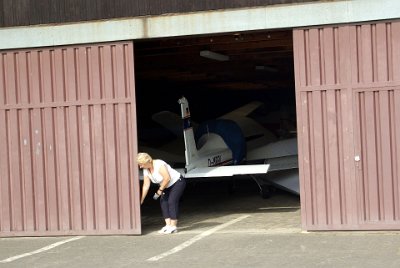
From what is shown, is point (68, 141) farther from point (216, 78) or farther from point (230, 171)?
point (216, 78)

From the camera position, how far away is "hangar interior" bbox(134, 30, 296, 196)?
493 inches

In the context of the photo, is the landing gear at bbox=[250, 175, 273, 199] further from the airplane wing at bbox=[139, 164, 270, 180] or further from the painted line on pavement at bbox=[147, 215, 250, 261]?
the painted line on pavement at bbox=[147, 215, 250, 261]

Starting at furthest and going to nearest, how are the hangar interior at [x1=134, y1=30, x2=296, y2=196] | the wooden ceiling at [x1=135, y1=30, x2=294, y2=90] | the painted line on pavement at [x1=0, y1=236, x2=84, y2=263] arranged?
the hangar interior at [x1=134, y1=30, x2=296, y2=196] < the wooden ceiling at [x1=135, y1=30, x2=294, y2=90] < the painted line on pavement at [x1=0, y1=236, x2=84, y2=263]

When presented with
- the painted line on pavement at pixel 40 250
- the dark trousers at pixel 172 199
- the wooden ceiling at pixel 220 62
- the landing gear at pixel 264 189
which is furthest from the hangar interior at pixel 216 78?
the painted line on pavement at pixel 40 250

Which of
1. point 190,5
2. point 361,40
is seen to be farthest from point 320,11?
point 190,5

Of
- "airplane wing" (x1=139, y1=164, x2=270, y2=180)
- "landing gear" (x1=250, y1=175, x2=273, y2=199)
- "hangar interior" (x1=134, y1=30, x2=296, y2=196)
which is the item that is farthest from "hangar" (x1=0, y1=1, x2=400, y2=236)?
"landing gear" (x1=250, y1=175, x2=273, y2=199)


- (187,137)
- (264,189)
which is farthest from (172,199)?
(264,189)

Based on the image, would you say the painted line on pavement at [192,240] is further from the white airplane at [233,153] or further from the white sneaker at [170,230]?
the white airplane at [233,153]

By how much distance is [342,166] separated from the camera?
10.1 m

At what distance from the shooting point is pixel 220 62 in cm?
1544

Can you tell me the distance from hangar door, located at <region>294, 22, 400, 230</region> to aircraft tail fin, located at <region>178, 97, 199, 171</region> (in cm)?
421

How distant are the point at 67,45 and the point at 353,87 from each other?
4.68 metres

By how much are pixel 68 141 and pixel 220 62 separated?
5463 mm

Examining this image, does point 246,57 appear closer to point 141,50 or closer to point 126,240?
point 141,50
